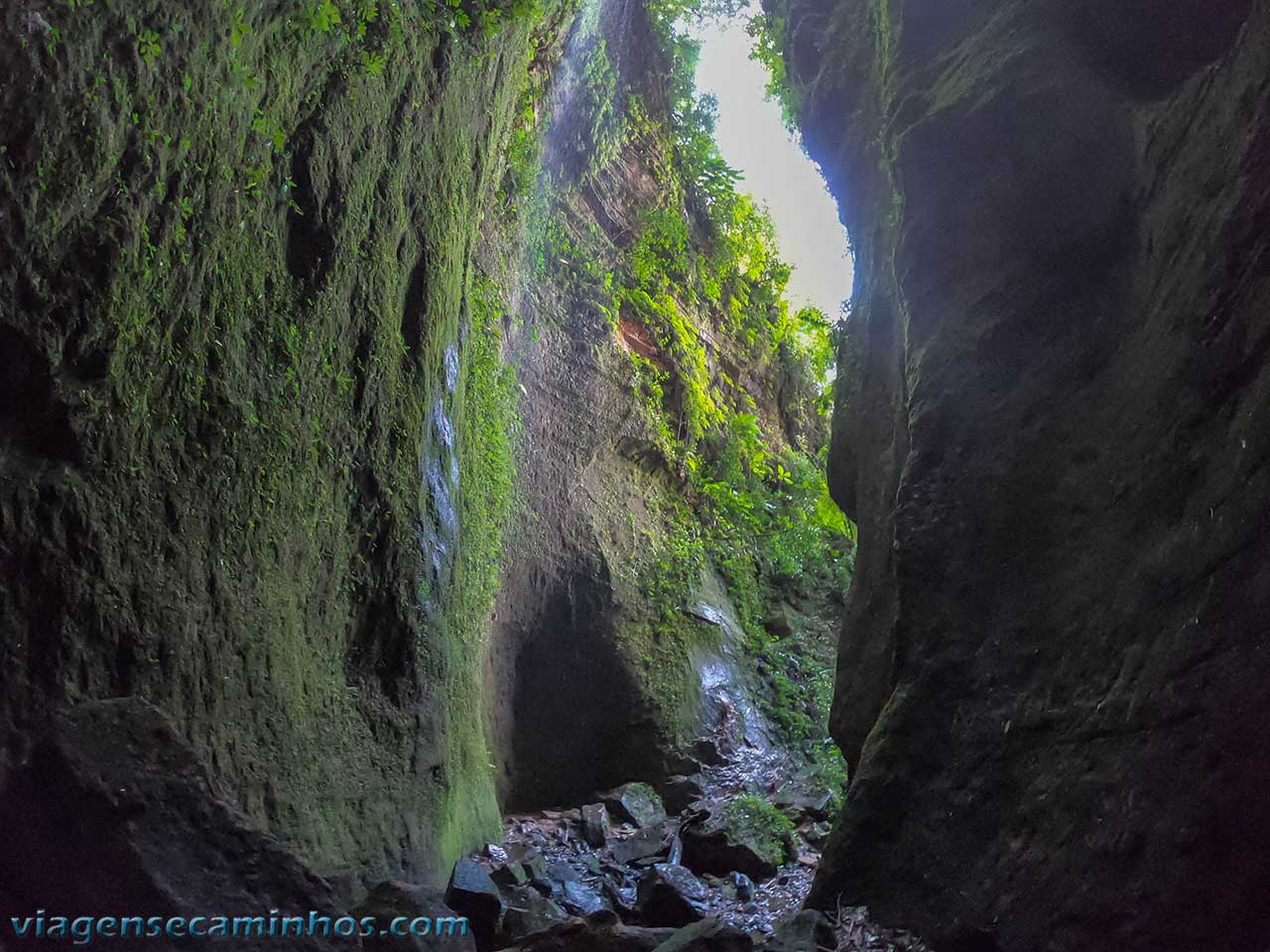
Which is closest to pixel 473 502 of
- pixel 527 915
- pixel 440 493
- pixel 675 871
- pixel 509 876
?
pixel 440 493

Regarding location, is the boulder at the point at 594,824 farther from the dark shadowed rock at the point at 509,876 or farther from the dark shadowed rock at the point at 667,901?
the dark shadowed rock at the point at 667,901

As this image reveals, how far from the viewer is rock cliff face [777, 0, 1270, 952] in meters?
2.33

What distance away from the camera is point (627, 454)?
37.1 ft

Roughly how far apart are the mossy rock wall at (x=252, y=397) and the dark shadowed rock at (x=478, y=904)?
23.1 inches

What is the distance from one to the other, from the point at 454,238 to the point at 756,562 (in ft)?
24.1

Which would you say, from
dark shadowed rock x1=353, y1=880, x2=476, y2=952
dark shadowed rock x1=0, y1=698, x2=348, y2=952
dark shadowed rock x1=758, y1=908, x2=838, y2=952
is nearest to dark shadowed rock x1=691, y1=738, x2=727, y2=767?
dark shadowed rock x1=758, y1=908, x2=838, y2=952

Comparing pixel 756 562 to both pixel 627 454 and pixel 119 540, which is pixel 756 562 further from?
pixel 119 540

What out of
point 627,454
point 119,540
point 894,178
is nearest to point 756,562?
point 627,454

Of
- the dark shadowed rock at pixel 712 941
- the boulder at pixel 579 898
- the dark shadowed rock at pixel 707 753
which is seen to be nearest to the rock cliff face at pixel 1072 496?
the dark shadowed rock at pixel 712 941

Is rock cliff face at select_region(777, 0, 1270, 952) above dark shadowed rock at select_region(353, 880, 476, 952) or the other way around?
above

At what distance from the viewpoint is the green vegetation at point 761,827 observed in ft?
21.2

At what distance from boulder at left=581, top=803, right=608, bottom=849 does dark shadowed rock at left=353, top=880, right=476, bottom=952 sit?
418cm

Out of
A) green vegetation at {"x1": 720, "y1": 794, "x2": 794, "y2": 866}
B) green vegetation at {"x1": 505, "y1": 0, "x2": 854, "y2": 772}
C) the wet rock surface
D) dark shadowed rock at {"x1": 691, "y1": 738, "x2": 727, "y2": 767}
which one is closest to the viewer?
A: the wet rock surface

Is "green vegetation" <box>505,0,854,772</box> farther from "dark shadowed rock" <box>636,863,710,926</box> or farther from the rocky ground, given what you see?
"dark shadowed rock" <box>636,863,710,926</box>
